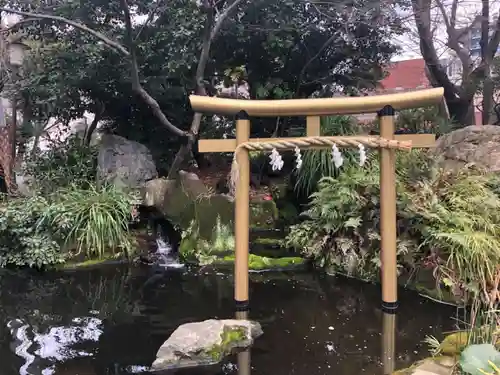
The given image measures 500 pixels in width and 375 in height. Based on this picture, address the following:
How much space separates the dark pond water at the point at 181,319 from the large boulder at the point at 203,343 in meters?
0.12

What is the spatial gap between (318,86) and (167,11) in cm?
334

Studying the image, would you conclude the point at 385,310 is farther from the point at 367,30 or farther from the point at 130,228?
the point at 367,30

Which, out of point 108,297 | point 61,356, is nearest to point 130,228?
point 108,297

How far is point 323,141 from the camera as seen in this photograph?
4852 millimetres

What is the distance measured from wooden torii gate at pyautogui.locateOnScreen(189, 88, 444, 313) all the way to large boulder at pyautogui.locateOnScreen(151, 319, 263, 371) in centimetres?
84

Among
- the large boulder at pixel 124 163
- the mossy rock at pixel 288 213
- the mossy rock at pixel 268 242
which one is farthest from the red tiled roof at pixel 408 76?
the mossy rock at pixel 268 242

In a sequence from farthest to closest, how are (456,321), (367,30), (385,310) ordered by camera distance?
1. (367,30)
2. (385,310)
3. (456,321)

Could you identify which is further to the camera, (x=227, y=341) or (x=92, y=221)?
(x=92, y=221)

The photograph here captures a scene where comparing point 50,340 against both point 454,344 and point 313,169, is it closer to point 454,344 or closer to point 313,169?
point 454,344

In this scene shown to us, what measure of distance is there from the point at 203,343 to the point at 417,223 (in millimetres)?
3205

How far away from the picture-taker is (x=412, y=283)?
5.74 metres

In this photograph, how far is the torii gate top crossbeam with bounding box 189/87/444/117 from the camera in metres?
4.85

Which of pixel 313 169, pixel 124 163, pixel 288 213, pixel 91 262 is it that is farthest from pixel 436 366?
pixel 124 163

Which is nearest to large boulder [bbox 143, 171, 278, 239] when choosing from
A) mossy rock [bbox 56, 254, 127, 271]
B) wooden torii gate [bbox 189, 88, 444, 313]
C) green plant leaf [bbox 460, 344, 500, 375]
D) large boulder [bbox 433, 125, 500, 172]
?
mossy rock [bbox 56, 254, 127, 271]
